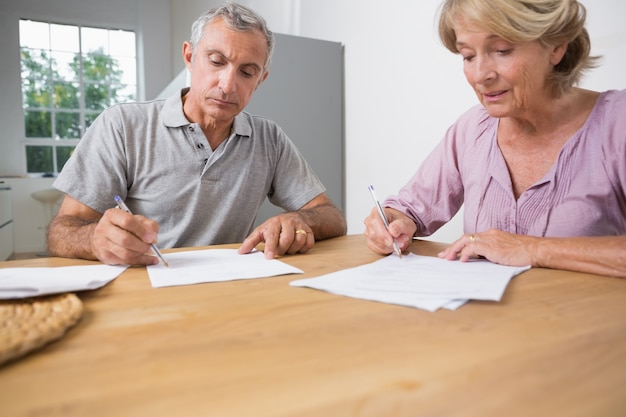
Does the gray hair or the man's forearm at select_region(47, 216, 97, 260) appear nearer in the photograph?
the man's forearm at select_region(47, 216, 97, 260)

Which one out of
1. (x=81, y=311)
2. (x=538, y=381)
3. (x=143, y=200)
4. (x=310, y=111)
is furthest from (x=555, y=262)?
(x=310, y=111)

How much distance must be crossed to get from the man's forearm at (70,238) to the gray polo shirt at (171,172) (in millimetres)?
128

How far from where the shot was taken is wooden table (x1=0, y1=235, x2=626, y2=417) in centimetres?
35

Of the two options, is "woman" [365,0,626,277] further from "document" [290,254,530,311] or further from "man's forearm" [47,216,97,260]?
"man's forearm" [47,216,97,260]

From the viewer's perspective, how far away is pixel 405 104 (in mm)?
2264

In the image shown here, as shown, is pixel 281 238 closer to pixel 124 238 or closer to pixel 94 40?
pixel 124 238

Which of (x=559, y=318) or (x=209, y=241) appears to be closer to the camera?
(x=559, y=318)

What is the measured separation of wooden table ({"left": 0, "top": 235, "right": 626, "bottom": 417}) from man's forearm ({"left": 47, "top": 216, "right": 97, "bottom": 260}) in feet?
1.15

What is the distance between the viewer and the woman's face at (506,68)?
1.05 meters

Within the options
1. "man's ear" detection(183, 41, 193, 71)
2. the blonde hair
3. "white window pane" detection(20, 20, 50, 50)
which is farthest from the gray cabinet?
"white window pane" detection(20, 20, 50, 50)

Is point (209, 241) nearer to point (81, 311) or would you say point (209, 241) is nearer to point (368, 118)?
point (81, 311)

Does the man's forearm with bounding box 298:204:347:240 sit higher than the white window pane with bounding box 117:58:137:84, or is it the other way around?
the white window pane with bounding box 117:58:137:84

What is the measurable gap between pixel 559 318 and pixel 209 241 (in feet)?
3.64

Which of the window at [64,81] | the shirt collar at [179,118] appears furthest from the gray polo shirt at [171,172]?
the window at [64,81]
